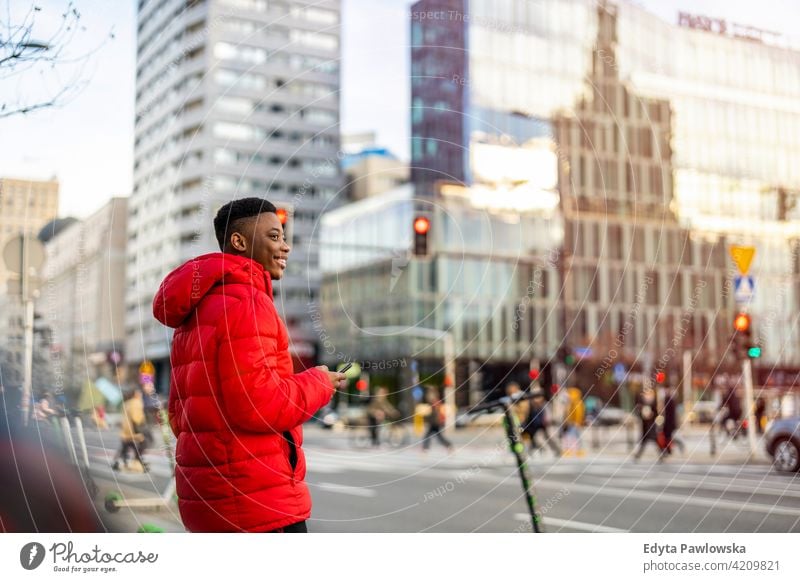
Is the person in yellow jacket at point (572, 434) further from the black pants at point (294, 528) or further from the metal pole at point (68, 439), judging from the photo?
the black pants at point (294, 528)

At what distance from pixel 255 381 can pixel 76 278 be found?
8.41 feet

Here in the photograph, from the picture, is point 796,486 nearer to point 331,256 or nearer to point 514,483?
point 514,483

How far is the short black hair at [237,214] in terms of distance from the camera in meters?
3.63

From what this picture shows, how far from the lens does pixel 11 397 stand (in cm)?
495

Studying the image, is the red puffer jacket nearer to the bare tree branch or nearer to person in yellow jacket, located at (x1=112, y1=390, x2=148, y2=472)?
the bare tree branch

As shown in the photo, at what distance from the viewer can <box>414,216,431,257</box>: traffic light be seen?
11.4m

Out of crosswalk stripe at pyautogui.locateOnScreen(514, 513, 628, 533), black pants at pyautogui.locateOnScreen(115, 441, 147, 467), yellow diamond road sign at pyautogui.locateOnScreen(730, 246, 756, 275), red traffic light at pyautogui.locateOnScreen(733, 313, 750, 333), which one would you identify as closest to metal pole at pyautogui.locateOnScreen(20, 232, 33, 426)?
black pants at pyautogui.locateOnScreen(115, 441, 147, 467)

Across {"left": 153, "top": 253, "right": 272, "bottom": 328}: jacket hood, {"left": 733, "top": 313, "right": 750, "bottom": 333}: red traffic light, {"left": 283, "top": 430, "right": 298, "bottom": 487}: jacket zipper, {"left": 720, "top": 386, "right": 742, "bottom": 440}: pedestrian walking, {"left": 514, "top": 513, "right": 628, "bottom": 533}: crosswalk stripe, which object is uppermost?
{"left": 153, "top": 253, "right": 272, "bottom": 328}: jacket hood

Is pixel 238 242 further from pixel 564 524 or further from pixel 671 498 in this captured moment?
pixel 671 498

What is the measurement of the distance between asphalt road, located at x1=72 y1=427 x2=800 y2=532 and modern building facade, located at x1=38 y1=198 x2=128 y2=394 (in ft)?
1.51

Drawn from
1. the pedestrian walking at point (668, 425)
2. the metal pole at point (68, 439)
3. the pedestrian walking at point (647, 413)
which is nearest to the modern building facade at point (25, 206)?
the metal pole at point (68, 439)

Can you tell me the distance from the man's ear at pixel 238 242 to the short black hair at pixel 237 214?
0.03 metres

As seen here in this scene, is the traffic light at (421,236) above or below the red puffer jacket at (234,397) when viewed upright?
above
